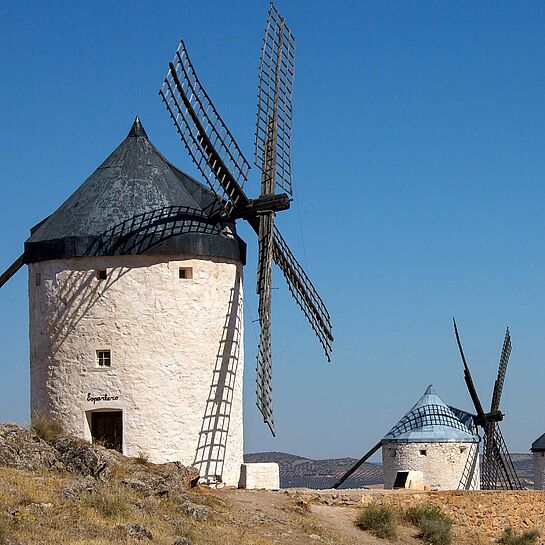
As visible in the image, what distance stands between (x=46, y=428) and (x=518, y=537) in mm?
10428

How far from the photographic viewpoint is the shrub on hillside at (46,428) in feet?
76.8

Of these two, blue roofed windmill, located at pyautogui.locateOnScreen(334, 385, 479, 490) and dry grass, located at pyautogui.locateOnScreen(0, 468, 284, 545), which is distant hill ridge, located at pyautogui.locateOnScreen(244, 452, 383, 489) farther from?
dry grass, located at pyautogui.locateOnScreen(0, 468, 284, 545)

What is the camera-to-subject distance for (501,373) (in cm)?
3900

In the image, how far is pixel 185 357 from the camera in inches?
990

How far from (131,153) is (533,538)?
12.1 metres

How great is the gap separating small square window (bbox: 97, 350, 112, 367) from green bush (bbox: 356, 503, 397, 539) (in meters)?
5.94

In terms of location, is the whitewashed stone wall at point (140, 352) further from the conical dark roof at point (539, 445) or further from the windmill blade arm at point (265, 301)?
the conical dark roof at point (539, 445)

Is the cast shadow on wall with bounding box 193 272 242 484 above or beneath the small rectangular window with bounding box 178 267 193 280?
beneath

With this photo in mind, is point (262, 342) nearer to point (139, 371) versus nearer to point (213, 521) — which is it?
point (139, 371)

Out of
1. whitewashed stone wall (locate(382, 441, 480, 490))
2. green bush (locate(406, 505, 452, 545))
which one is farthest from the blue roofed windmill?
green bush (locate(406, 505, 452, 545))

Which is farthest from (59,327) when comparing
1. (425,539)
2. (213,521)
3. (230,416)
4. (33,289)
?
(425,539)

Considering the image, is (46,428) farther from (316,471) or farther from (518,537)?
(316,471)

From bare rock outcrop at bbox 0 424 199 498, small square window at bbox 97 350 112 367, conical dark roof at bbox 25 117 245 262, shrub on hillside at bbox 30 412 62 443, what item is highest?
conical dark roof at bbox 25 117 245 262

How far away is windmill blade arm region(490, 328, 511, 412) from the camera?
38003 millimetres
